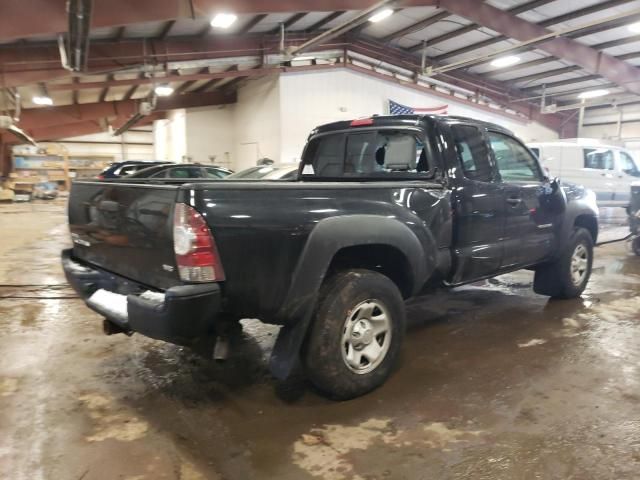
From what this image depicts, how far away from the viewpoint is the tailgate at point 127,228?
236 centimetres

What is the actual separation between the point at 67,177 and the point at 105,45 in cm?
1362

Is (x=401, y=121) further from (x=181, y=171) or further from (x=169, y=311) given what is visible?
(x=181, y=171)

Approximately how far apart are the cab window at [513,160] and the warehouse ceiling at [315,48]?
20.5ft

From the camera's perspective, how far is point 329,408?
278 centimetres

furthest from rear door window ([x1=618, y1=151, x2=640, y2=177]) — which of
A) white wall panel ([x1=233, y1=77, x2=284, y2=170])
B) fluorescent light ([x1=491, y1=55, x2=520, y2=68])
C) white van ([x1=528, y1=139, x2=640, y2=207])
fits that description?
white wall panel ([x1=233, y1=77, x2=284, y2=170])

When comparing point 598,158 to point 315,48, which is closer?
point 598,158

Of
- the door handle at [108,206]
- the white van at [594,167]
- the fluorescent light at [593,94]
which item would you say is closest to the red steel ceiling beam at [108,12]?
the door handle at [108,206]

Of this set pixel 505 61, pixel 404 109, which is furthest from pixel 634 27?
pixel 404 109

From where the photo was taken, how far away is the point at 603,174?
12258 millimetres

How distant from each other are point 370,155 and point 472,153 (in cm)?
79

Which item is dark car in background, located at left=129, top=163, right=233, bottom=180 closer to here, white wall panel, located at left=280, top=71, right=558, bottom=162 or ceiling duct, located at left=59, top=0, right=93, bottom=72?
ceiling duct, located at left=59, top=0, right=93, bottom=72

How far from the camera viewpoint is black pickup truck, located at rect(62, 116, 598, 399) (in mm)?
2303

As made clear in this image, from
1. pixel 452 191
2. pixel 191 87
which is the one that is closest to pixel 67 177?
pixel 191 87

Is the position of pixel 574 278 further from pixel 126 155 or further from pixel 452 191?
pixel 126 155
